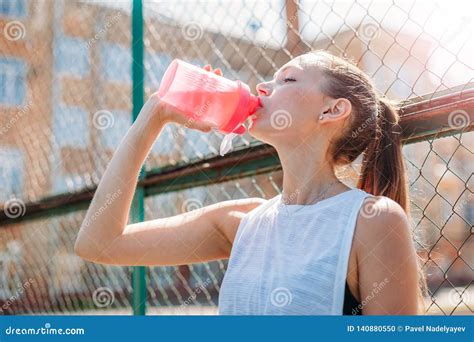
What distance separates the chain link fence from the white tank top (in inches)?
18.0

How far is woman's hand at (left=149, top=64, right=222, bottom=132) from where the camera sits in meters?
1.94

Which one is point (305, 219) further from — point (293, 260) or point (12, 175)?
point (12, 175)

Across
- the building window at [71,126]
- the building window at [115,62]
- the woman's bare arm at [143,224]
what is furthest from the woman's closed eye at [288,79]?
the building window at [71,126]

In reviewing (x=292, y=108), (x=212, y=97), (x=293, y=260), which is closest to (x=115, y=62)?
(x=212, y=97)

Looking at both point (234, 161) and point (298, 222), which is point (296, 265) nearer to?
point (298, 222)

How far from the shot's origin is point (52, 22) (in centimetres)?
443

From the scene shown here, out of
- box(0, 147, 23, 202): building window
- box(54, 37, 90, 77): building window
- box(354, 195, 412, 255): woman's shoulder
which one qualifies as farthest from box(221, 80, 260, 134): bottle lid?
box(0, 147, 23, 202): building window

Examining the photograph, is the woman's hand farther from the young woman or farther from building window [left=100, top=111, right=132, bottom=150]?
building window [left=100, top=111, right=132, bottom=150]

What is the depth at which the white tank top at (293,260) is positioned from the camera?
64.4 inches

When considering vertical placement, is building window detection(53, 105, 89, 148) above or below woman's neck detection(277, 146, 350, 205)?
below

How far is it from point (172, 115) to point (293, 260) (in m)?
0.63

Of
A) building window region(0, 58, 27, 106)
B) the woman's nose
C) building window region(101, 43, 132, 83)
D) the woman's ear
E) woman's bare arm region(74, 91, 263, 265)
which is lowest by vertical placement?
building window region(0, 58, 27, 106)
